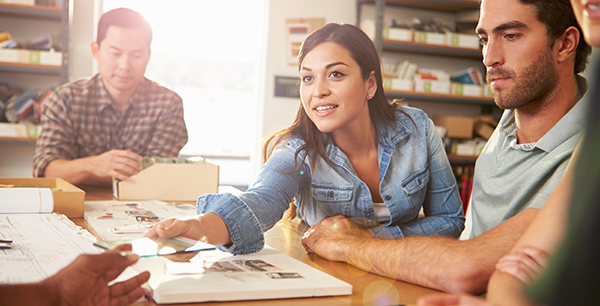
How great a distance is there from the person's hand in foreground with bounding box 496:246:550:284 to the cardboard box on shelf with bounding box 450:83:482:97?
3.49 meters

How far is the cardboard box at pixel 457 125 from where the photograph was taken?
397 centimetres

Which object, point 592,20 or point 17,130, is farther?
point 17,130

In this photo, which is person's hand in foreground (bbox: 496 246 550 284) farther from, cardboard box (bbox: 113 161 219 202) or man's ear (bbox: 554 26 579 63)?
cardboard box (bbox: 113 161 219 202)

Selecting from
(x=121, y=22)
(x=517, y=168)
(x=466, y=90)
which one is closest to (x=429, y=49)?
(x=466, y=90)

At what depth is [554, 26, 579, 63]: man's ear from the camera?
3.68 feet

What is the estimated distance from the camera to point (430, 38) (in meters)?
3.81

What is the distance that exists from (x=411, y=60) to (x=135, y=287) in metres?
3.89

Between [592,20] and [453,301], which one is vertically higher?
[592,20]

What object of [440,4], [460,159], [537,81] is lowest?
[460,159]

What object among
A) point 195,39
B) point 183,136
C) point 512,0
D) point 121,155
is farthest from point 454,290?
point 195,39

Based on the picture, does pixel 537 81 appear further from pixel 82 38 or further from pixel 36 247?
pixel 82 38

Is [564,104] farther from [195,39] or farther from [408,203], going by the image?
[195,39]

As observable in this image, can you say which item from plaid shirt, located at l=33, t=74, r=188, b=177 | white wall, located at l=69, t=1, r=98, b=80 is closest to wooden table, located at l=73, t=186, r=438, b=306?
plaid shirt, located at l=33, t=74, r=188, b=177

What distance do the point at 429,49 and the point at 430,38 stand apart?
149 millimetres
